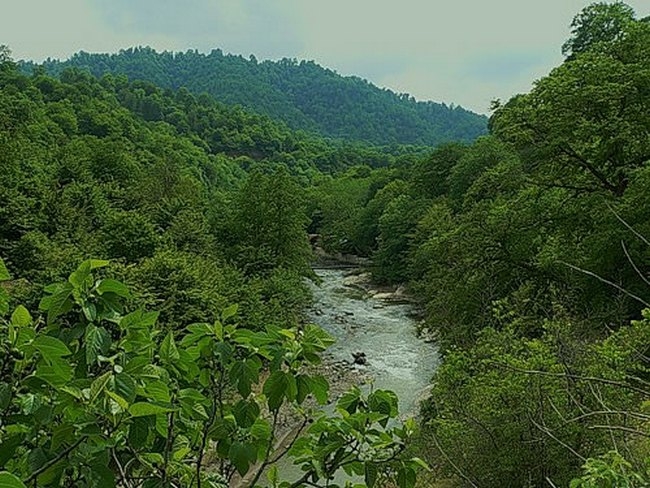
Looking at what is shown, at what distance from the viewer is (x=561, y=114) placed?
13867mm

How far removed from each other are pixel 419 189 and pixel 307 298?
18991 millimetres

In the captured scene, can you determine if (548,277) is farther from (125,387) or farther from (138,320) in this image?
(125,387)

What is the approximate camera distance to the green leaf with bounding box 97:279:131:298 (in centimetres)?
175

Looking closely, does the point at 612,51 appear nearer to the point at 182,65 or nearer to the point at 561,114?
the point at 561,114

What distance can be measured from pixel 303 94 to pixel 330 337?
593 ft

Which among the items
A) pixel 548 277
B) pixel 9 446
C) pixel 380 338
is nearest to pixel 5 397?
pixel 9 446

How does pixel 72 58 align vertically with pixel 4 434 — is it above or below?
above

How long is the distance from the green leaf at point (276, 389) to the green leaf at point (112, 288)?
477 mm

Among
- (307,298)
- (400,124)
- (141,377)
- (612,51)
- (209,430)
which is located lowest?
(307,298)

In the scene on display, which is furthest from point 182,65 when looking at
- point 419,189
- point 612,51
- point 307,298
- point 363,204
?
point 612,51

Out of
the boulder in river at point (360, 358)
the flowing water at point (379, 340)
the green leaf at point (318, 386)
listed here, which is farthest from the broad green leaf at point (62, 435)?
the boulder in river at point (360, 358)

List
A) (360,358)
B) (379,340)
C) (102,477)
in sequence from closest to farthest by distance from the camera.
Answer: (102,477) → (360,358) → (379,340)

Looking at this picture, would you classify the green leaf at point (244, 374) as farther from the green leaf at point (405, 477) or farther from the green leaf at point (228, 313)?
the green leaf at point (405, 477)

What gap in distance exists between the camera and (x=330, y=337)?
202 centimetres
